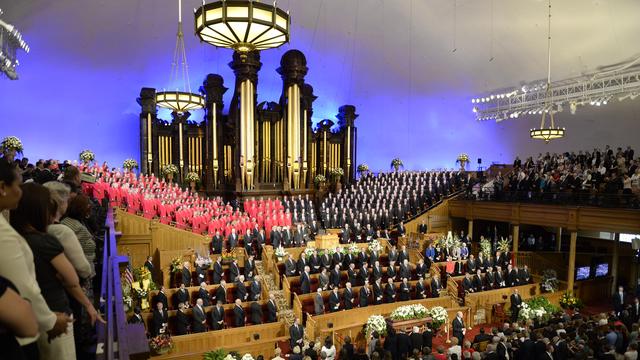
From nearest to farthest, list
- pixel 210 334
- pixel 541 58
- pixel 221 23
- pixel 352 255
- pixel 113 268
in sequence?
pixel 113 268 → pixel 221 23 → pixel 210 334 → pixel 352 255 → pixel 541 58

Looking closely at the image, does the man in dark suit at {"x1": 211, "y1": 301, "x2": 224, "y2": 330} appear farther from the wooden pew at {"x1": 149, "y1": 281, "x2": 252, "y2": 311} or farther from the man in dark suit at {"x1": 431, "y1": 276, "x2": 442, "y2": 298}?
the man in dark suit at {"x1": 431, "y1": 276, "x2": 442, "y2": 298}

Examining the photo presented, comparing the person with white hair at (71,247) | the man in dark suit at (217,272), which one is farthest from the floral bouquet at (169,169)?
the person with white hair at (71,247)

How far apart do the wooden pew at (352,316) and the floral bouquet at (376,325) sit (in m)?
0.40

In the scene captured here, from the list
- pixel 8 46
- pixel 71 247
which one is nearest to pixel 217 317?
pixel 71 247

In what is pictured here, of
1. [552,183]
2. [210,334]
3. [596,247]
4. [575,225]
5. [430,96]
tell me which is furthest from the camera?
[430,96]

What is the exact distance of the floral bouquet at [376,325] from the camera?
9.20 m

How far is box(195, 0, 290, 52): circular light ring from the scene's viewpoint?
17.0 feet

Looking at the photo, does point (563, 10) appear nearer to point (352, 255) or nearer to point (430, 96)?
point (430, 96)

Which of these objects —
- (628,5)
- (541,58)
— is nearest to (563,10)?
(628,5)

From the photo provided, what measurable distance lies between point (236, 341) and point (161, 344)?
1.52 metres

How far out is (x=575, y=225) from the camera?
13.2 metres

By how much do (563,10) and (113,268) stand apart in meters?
17.4

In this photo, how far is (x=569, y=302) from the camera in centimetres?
1272

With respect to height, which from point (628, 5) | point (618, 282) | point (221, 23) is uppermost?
point (628, 5)
